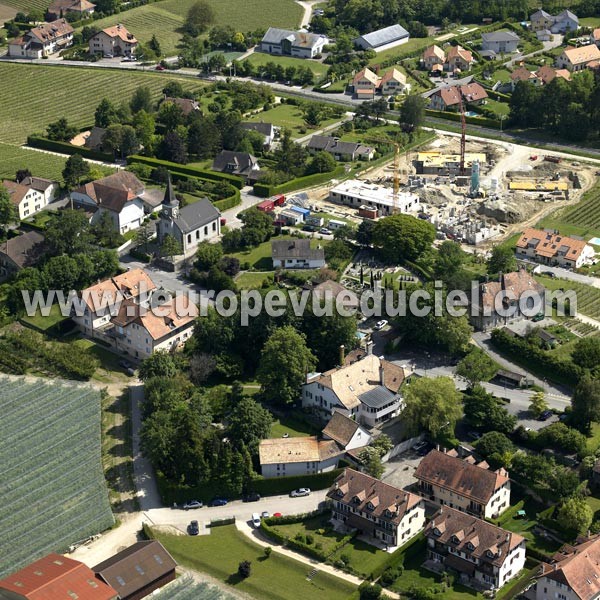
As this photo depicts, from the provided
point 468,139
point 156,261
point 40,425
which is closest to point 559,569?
point 40,425

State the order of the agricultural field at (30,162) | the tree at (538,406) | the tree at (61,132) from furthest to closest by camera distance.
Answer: the tree at (61,132)
the agricultural field at (30,162)
the tree at (538,406)

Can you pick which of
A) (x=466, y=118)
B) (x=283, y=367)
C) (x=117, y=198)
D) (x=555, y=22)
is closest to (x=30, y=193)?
(x=117, y=198)

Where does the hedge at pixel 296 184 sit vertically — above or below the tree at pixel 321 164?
below

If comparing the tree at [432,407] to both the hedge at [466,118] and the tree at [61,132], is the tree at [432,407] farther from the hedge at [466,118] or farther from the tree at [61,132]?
the tree at [61,132]

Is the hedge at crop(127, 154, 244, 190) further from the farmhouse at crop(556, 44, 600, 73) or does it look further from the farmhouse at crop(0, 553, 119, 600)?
the farmhouse at crop(0, 553, 119, 600)

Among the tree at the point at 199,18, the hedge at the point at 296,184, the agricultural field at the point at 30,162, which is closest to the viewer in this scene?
the hedge at the point at 296,184

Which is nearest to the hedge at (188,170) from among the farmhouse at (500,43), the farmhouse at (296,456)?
the farmhouse at (296,456)

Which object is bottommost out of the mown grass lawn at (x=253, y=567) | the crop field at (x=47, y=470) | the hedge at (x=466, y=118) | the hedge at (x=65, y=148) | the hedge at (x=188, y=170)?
the mown grass lawn at (x=253, y=567)

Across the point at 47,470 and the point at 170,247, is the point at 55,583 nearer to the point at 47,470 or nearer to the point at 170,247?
the point at 47,470
